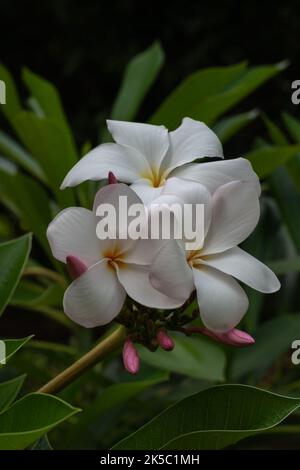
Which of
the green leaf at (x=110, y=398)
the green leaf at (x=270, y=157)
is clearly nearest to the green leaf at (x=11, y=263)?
the green leaf at (x=110, y=398)

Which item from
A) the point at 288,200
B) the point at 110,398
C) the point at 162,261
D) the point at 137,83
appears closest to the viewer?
the point at 162,261

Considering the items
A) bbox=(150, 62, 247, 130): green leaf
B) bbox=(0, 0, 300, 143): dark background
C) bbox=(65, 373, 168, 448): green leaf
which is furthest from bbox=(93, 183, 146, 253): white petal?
bbox=(0, 0, 300, 143): dark background

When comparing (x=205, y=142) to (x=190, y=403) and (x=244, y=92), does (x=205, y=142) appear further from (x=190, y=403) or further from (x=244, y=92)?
(x=244, y=92)

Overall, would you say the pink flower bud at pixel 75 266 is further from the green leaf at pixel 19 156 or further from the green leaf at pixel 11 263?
the green leaf at pixel 19 156

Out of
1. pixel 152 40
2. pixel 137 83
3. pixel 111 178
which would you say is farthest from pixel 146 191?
pixel 152 40

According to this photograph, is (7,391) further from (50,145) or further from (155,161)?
(50,145)

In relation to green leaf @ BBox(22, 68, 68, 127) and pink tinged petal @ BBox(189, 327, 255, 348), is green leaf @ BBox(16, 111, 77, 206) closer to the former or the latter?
green leaf @ BBox(22, 68, 68, 127)

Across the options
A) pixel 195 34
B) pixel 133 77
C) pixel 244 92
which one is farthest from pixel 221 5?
pixel 244 92
